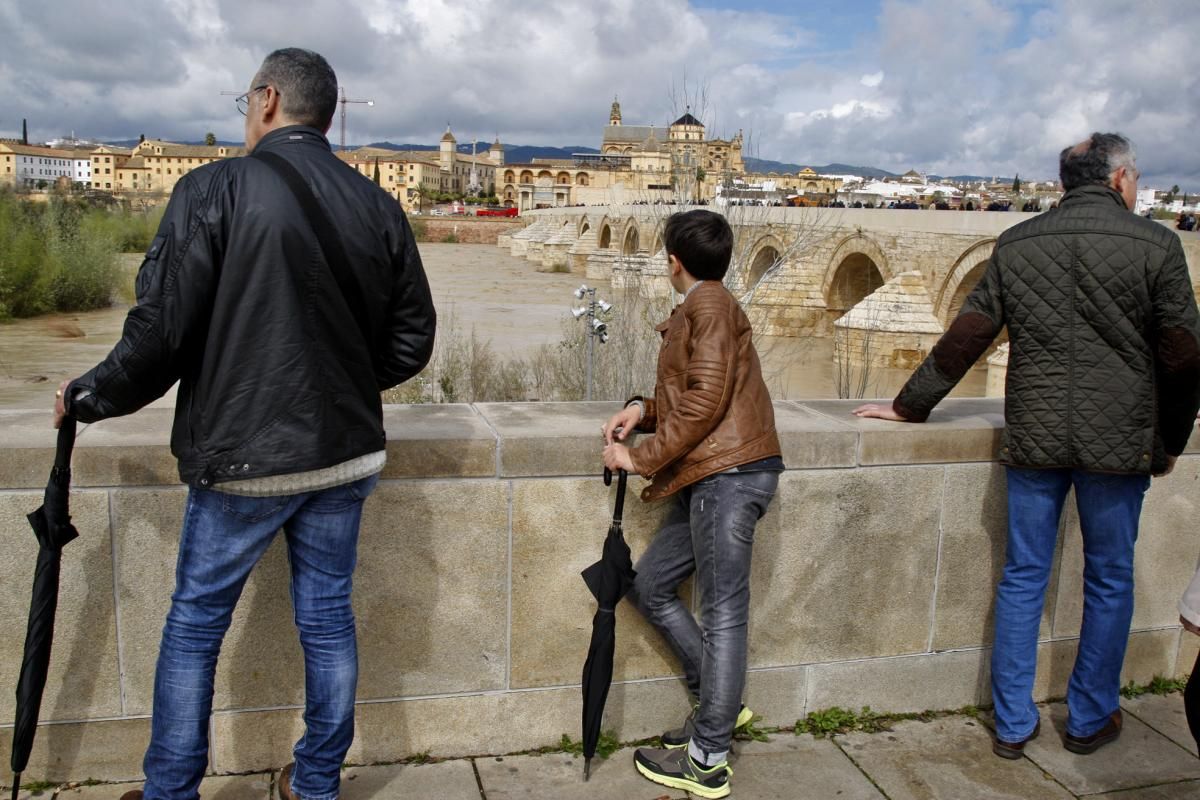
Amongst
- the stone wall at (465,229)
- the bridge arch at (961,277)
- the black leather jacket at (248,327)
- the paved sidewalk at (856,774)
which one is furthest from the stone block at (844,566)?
the stone wall at (465,229)

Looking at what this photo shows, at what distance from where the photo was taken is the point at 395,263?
220 centimetres

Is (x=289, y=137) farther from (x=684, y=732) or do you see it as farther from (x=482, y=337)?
(x=482, y=337)

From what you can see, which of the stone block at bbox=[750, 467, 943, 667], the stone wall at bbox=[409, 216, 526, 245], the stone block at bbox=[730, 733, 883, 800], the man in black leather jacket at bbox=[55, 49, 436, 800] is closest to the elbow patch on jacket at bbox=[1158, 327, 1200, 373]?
the stone block at bbox=[750, 467, 943, 667]

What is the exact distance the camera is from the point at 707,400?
2436 mm

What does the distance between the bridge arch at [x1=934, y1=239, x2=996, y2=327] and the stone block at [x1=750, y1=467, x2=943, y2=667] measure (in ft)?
66.7

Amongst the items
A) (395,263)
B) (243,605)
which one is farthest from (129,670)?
(395,263)

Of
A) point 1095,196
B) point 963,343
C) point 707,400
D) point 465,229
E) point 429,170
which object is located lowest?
point 707,400

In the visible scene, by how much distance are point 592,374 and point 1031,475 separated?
5502mm

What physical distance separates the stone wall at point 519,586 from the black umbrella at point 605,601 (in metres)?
0.19

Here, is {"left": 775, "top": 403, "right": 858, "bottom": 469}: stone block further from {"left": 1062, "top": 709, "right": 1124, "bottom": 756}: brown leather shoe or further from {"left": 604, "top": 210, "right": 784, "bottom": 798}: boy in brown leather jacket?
{"left": 1062, "top": 709, "right": 1124, "bottom": 756}: brown leather shoe

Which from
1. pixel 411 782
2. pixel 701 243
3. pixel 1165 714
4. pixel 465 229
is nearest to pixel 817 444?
pixel 701 243

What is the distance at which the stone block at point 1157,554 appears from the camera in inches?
131

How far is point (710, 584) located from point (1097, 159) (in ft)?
5.06

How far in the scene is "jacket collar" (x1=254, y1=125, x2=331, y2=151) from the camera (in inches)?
81.6
